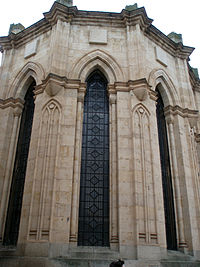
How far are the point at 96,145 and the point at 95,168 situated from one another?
1025 millimetres

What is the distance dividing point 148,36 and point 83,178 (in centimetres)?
836

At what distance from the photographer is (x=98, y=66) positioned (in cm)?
1293

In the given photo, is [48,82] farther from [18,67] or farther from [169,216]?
[169,216]

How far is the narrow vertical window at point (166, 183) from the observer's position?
11938mm

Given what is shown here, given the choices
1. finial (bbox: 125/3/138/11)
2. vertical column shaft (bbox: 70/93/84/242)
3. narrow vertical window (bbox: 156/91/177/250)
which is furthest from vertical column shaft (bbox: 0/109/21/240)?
finial (bbox: 125/3/138/11)

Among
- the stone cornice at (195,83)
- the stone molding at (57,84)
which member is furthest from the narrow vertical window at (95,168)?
the stone cornice at (195,83)

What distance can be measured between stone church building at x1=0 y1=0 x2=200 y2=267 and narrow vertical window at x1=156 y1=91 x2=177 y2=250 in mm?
50

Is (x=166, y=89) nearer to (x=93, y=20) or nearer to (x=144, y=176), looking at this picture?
(x=93, y=20)

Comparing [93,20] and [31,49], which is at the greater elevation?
[93,20]

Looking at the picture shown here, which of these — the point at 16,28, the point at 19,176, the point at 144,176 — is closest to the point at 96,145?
the point at 144,176

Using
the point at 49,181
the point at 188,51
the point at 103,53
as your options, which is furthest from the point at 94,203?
the point at 188,51

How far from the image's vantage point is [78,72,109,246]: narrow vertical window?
10.3m

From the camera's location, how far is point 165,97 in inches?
570

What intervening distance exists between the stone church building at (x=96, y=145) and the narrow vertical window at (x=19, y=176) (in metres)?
0.05
